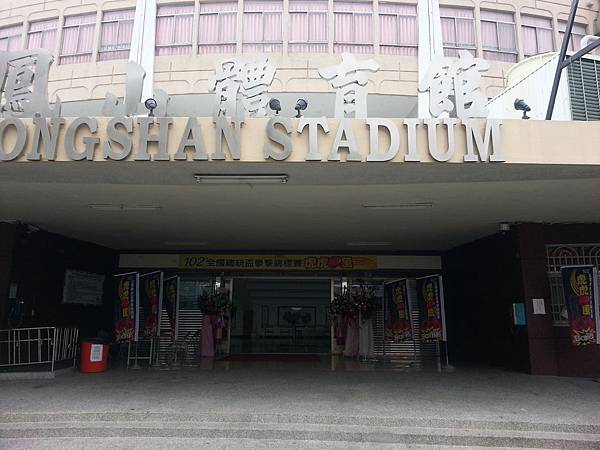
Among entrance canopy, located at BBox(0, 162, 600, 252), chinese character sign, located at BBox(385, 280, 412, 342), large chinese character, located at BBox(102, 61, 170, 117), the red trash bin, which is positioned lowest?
the red trash bin

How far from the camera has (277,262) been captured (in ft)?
37.8

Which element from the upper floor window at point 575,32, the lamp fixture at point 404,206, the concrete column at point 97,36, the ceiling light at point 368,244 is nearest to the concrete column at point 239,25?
the concrete column at point 97,36

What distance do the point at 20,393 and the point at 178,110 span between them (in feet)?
27.5

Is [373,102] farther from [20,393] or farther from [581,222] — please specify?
[20,393]

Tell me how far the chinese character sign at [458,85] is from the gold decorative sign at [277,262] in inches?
244

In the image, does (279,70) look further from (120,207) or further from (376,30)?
(120,207)

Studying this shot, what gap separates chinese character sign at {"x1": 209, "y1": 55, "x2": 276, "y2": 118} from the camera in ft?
18.6

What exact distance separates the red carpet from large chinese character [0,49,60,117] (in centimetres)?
634

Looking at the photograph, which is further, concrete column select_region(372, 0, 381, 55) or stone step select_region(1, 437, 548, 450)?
concrete column select_region(372, 0, 381, 55)

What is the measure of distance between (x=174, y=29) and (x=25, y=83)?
8.40 meters

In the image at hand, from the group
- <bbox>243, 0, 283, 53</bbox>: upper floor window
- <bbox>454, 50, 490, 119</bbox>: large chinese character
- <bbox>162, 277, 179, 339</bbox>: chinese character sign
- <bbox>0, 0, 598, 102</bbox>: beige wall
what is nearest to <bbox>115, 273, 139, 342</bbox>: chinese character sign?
<bbox>162, 277, 179, 339</bbox>: chinese character sign

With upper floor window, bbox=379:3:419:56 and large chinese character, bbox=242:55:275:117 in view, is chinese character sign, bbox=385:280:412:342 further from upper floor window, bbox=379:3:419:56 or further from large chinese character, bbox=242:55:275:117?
upper floor window, bbox=379:3:419:56

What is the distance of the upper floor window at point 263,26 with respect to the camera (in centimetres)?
1257

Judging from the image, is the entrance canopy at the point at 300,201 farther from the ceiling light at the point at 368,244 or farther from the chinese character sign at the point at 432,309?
the chinese character sign at the point at 432,309
